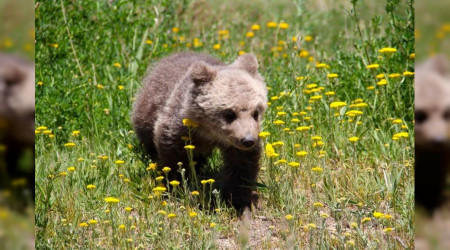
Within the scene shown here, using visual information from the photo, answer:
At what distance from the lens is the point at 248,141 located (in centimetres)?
477

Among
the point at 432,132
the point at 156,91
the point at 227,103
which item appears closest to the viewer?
the point at 432,132

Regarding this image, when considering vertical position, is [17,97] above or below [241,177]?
above

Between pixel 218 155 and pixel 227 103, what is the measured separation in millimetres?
1324

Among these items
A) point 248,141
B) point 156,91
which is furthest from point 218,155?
point 248,141

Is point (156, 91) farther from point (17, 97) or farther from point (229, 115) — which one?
A: point (17, 97)

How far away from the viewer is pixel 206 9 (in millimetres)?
9805

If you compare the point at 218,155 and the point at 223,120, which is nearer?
the point at 223,120

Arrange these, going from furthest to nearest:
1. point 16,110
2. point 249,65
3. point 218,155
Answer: point 218,155, point 249,65, point 16,110

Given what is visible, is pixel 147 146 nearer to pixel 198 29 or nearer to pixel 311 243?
pixel 311 243

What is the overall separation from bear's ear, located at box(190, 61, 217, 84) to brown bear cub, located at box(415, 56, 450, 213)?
148 inches

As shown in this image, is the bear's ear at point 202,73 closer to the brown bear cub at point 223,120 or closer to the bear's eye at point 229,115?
the brown bear cub at point 223,120

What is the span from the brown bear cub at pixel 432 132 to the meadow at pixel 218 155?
2.24m

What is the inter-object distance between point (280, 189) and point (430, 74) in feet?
11.7

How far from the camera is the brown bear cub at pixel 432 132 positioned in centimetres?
137
